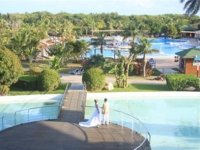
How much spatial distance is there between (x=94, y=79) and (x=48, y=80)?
3283 mm

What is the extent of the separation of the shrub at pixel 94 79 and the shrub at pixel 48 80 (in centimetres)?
217

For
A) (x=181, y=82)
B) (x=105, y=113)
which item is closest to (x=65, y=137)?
(x=105, y=113)

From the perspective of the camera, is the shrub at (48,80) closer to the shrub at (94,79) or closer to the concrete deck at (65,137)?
the shrub at (94,79)

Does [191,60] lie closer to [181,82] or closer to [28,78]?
[181,82]

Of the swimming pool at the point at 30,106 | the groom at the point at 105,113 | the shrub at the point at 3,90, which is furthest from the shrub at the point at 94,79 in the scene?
the groom at the point at 105,113

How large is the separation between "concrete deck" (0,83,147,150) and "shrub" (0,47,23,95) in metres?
8.67

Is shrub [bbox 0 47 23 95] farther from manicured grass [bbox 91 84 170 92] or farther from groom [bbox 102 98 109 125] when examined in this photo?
groom [bbox 102 98 109 125]

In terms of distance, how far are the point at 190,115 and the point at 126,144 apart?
29.3 ft

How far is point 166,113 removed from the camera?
20.6 meters

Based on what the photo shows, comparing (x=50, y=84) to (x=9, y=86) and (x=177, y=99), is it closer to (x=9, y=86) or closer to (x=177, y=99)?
(x=9, y=86)

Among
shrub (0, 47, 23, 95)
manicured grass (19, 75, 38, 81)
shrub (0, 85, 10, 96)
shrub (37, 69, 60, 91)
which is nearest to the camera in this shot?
shrub (0, 47, 23, 95)

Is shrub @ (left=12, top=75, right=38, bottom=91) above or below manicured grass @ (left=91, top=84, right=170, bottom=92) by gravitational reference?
above

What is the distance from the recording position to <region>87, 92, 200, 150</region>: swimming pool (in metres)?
15.6

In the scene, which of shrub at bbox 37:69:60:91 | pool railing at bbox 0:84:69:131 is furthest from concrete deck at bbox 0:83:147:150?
shrub at bbox 37:69:60:91
